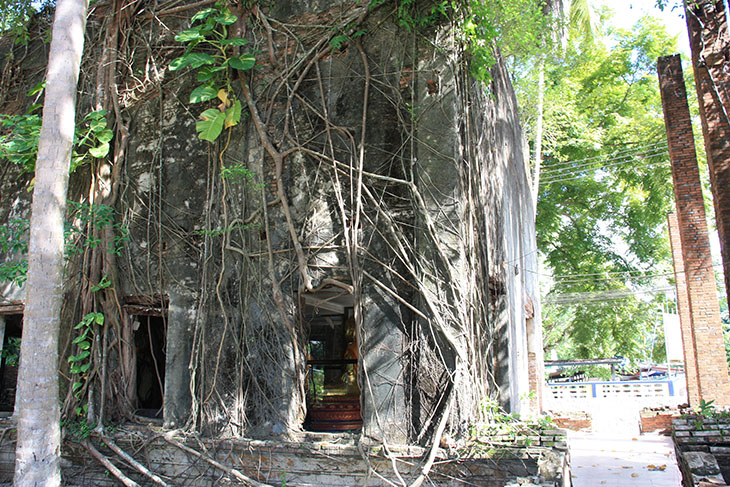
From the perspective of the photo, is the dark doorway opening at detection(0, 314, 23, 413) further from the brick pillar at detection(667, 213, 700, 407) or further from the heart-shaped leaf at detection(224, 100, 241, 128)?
the brick pillar at detection(667, 213, 700, 407)

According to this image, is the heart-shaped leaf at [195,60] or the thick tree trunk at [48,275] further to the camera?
the heart-shaped leaf at [195,60]

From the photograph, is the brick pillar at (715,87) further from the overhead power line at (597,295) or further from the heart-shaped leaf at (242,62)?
the overhead power line at (597,295)

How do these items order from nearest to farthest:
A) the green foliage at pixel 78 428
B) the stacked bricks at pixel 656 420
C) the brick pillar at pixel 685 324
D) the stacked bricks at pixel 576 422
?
1. the green foliage at pixel 78 428
2. the stacked bricks at pixel 656 420
3. the brick pillar at pixel 685 324
4. the stacked bricks at pixel 576 422

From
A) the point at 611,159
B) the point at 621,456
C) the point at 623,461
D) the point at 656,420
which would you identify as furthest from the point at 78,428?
the point at 611,159

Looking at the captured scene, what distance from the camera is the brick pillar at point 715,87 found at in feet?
23.7

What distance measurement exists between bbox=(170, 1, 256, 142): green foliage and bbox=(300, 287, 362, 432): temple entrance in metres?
2.32

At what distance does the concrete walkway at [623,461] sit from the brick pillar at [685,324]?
146cm

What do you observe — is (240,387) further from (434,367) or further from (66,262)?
(66,262)

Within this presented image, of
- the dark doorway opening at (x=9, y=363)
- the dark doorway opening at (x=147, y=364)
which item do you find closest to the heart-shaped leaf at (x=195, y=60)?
the dark doorway opening at (x=147, y=364)

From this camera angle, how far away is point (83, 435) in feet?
20.4

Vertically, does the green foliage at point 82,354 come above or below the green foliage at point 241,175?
below

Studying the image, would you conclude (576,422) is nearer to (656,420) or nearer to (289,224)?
(656,420)

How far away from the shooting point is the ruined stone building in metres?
5.52

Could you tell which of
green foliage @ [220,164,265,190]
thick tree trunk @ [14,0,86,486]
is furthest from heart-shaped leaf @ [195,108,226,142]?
thick tree trunk @ [14,0,86,486]
